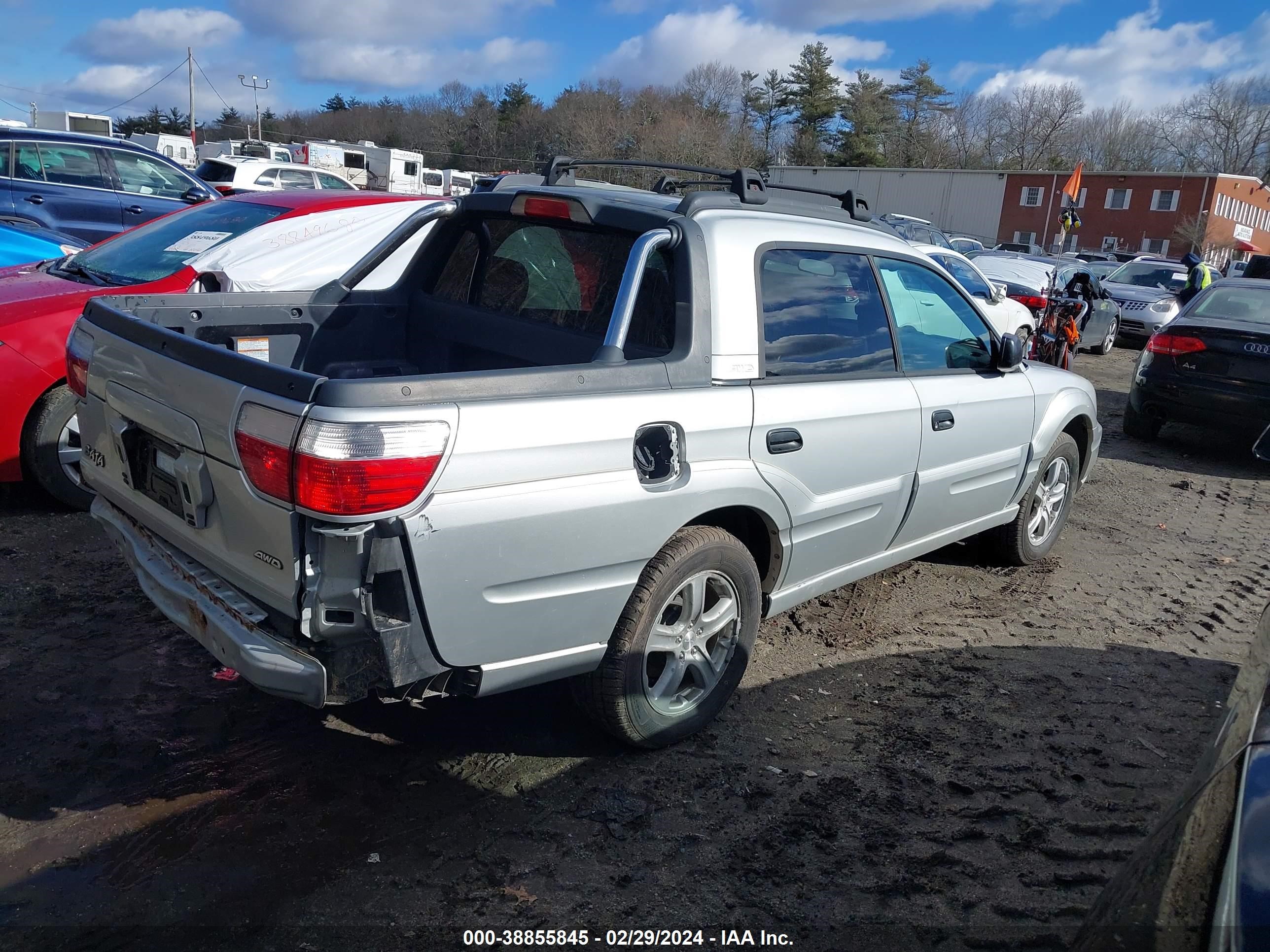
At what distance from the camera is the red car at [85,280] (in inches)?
197

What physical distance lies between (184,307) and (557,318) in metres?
1.44

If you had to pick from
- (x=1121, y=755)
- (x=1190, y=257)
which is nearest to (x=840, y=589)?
(x=1121, y=755)

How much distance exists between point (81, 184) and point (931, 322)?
11222 mm

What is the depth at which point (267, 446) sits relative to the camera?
2580 mm

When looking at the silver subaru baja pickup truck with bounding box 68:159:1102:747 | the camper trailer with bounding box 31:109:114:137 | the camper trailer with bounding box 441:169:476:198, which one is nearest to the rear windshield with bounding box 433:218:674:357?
the silver subaru baja pickup truck with bounding box 68:159:1102:747

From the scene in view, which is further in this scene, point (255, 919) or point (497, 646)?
point (497, 646)

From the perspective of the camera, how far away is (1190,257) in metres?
15.7

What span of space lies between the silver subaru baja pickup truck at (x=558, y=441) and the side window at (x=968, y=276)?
7.47 m

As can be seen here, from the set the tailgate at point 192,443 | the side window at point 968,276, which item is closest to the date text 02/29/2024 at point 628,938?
the tailgate at point 192,443

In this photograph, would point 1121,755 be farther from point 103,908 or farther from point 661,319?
point 103,908

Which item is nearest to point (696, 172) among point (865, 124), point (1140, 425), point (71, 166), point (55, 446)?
point (55, 446)

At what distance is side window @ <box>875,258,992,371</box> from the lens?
4285mm

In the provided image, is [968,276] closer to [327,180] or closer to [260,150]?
[327,180]

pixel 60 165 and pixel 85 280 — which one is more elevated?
pixel 60 165
